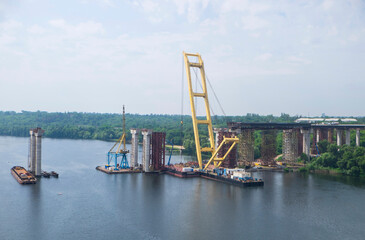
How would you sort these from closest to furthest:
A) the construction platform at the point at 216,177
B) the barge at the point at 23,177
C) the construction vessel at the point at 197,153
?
the barge at the point at 23,177
the construction platform at the point at 216,177
the construction vessel at the point at 197,153

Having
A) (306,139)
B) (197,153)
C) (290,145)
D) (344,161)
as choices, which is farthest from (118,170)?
(306,139)

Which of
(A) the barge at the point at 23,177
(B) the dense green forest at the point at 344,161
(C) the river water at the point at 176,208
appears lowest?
(C) the river water at the point at 176,208

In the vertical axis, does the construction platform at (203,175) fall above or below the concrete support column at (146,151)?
below

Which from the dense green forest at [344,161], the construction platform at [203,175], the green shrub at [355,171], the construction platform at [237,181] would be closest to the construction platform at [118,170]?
the construction platform at [203,175]

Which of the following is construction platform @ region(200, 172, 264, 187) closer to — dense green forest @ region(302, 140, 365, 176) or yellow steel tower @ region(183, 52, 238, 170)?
yellow steel tower @ region(183, 52, 238, 170)

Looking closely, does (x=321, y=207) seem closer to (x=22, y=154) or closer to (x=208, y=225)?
(x=208, y=225)

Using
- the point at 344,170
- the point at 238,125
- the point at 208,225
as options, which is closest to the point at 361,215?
the point at 208,225

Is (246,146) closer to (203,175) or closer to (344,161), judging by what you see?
(203,175)

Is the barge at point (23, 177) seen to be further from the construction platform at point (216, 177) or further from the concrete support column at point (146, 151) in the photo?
the construction platform at point (216, 177)

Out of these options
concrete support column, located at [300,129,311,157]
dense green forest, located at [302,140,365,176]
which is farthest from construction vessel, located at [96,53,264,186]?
concrete support column, located at [300,129,311,157]

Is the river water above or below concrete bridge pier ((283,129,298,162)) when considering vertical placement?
below
